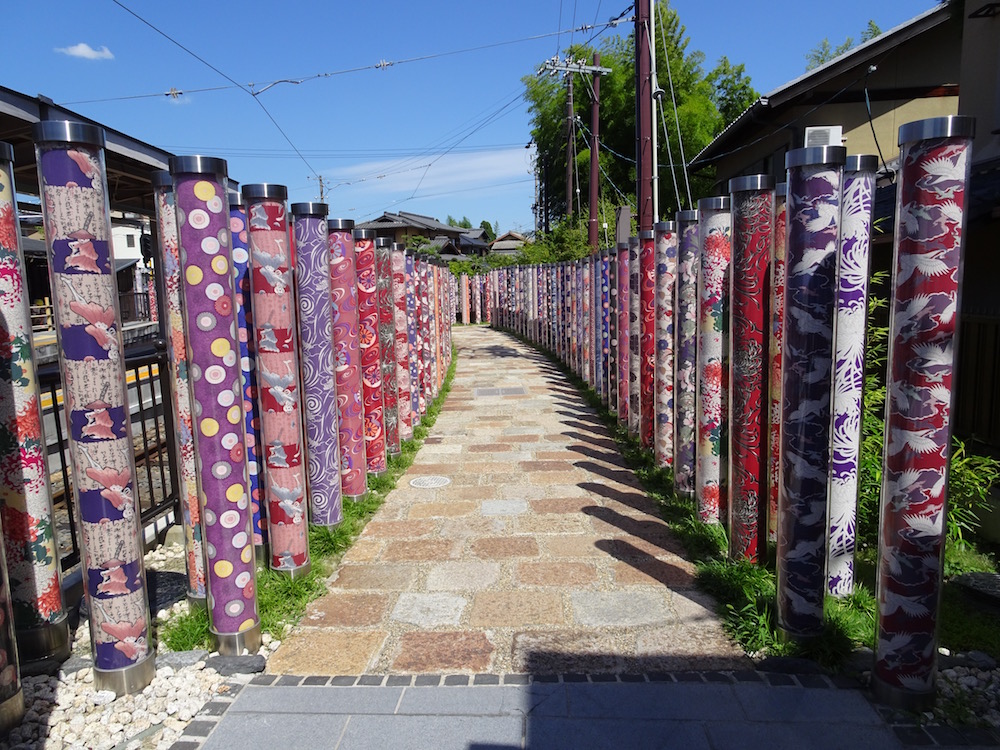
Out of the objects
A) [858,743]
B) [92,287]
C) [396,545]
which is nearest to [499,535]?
[396,545]

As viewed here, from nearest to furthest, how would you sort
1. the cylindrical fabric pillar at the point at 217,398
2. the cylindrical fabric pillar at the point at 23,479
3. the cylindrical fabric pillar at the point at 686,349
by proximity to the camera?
the cylindrical fabric pillar at the point at 23,479 < the cylindrical fabric pillar at the point at 217,398 < the cylindrical fabric pillar at the point at 686,349

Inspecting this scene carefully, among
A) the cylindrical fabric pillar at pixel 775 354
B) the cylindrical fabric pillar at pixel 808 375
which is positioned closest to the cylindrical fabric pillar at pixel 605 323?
the cylindrical fabric pillar at pixel 775 354

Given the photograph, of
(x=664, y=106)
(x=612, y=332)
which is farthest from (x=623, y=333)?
(x=664, y=106)

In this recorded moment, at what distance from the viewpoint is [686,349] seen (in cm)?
555

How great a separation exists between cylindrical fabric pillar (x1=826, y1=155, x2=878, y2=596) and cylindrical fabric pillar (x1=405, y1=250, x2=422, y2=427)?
Answer: 4.83 metres

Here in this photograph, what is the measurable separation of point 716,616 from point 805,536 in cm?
76

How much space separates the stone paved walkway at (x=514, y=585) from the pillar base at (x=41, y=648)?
40.1 inches

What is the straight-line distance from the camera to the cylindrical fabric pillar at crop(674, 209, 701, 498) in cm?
545

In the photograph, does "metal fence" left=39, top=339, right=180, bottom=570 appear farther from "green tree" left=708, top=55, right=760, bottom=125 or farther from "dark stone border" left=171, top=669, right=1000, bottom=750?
"green tree" left=708, top=55, right=760, bottom=125

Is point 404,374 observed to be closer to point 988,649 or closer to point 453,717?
point 453,717

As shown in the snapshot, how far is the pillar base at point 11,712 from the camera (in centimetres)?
280

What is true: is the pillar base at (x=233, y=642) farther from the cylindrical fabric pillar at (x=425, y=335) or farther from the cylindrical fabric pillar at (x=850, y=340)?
the cylindrical fabric pillar at (x=425, y=335)

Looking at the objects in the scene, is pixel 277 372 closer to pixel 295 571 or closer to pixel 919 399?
pixel 295 571

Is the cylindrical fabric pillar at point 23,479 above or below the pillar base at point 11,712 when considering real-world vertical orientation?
above
